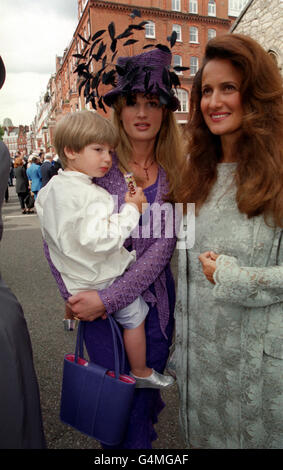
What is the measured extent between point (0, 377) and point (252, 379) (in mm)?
932

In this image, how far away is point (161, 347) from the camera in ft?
5.66

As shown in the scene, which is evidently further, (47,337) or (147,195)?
(47,337)

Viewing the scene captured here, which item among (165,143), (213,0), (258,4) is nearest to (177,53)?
(213,0)

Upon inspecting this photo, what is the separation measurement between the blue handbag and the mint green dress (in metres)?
0.33

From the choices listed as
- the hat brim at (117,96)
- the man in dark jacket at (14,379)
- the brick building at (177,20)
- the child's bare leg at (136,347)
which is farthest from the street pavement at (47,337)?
the brick building at (177,20)

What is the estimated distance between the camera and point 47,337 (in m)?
3.41

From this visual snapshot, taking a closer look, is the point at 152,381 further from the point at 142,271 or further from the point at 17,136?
the point at 17,136

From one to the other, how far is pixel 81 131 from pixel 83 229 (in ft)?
1.49

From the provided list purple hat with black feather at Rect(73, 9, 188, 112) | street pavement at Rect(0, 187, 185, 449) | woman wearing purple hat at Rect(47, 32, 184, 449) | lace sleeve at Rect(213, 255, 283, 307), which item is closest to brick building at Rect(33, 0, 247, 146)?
street pavement at Rect(0, 187, 185, 449)

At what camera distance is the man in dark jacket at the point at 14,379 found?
1095 millimetres

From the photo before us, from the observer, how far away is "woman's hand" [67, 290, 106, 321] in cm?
147

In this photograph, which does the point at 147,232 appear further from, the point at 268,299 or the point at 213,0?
the point at 213,0

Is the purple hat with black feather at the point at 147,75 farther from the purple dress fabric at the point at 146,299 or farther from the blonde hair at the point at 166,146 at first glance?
the purple dress fabric at the point at 146,299

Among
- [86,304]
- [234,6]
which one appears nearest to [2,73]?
[86,304]
